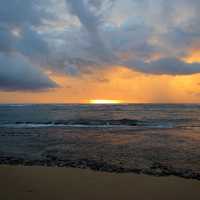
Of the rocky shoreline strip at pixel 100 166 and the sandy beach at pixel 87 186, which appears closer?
the sandy beach at pixel 87 186

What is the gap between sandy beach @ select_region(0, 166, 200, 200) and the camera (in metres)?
→ 4.93

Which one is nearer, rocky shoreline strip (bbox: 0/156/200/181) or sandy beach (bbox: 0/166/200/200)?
sandy beach (bbox: 0/166/200/200)

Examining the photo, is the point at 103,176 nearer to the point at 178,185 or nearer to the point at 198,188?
the point at 178,185

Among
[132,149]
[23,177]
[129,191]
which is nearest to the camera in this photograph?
[129,191]

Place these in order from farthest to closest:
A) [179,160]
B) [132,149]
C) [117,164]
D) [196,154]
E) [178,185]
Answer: [132,149], [196,154], [179,160], [117,164], [178,185]

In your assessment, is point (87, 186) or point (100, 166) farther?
point (100, 166)

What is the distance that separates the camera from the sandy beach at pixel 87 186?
16.2 ft

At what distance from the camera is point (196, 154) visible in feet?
29.9

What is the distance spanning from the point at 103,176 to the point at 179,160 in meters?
3.52

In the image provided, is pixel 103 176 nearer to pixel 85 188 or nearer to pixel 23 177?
pixel 85 188

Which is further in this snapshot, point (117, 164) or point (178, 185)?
point (117, 164)

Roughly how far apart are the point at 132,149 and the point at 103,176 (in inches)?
172

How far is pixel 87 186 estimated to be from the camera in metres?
5.47

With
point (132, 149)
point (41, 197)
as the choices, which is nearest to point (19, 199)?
point (41, 197)
